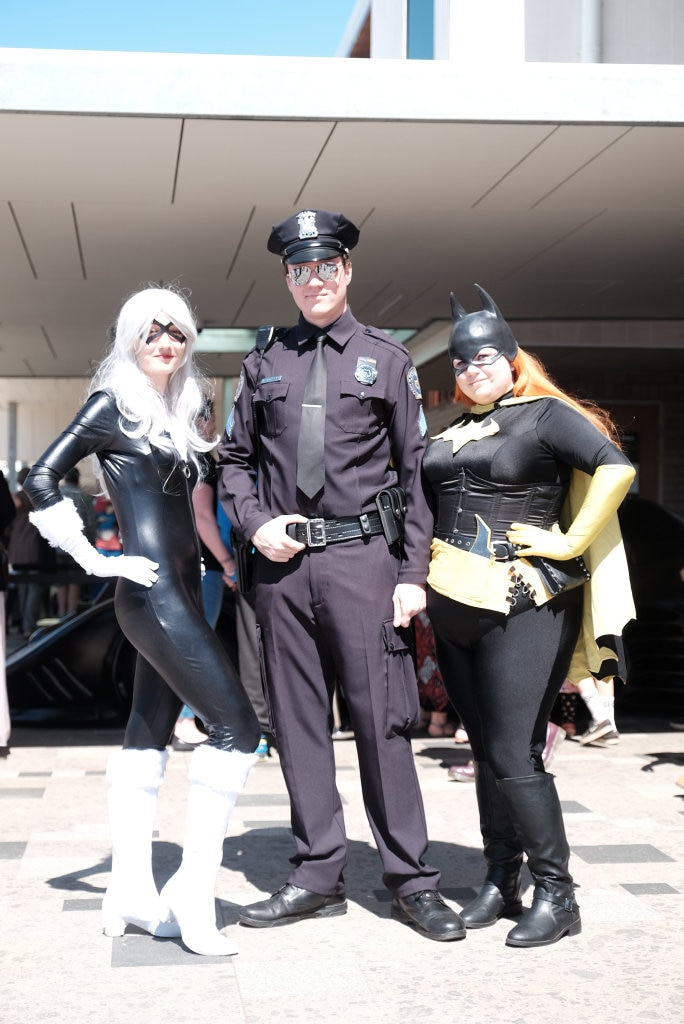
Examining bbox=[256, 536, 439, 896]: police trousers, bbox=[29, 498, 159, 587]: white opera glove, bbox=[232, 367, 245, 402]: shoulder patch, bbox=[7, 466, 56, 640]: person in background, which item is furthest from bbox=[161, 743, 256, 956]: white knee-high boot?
bbox=[7, 466, 56, 640]: person in background

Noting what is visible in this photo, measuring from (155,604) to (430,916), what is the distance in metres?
1.17

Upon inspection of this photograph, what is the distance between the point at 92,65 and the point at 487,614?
3.48 meters

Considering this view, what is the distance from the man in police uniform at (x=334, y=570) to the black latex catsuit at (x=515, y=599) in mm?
140

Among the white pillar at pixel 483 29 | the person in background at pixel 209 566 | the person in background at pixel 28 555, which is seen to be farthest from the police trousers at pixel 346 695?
the white pillar at pixel 483 29

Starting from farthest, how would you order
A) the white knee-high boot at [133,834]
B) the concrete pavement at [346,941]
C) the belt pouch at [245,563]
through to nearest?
the belt pouch at [245,563] < the white knee-high boot at [133,834] < the concrete pavement at [346,941]

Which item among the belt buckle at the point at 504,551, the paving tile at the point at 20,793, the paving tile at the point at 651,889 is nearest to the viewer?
the belt buckle at the point at 504,551

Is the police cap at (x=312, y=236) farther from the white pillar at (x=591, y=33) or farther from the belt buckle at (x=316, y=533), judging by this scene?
the white pillar at (x=591, y=33)

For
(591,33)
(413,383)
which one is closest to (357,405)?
(413,383)

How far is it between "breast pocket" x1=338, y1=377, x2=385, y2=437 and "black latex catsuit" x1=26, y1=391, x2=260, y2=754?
1.55 feet

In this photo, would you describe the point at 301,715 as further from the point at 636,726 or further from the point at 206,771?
the point at 636,726

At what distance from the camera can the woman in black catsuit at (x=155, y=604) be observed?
10.4 feet

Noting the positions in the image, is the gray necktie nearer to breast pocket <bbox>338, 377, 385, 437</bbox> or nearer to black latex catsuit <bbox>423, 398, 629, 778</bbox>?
breast pocket <bbox>338, 377, 385, 437</bbox>

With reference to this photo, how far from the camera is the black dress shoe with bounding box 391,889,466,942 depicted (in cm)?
332

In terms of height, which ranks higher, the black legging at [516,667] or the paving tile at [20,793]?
the black legging at [516,667]
